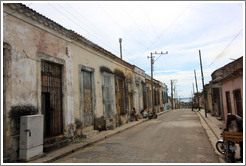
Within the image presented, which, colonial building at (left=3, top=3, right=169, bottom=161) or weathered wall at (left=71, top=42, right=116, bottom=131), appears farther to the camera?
weathered wall at (left=71, top=42, right=116, bottom=131)

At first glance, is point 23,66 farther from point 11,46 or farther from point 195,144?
point 195,144

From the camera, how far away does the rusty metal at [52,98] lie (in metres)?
7.93

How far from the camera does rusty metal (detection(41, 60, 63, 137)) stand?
7934 millimetres

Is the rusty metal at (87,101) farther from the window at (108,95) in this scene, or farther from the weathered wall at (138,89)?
the weathered wall at (138,89)

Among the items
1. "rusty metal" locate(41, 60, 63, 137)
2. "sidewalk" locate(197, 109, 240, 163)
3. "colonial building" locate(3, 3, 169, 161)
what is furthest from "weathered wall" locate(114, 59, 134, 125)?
"rusty metal" locate(41, 60, 63, 137)

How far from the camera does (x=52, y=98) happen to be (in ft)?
27.1

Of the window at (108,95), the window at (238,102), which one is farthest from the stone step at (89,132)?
the window at (238,102)

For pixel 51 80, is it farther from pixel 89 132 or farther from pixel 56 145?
pixel 89 132

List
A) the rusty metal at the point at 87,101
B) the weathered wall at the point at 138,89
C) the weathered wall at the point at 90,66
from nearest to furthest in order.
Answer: the weathered wall at the point at 90,66 → the rusty metal at the point at 87,101 → the weathered wall at the point at 138,89

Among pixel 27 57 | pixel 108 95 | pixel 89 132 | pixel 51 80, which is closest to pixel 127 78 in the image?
pixel 108 95

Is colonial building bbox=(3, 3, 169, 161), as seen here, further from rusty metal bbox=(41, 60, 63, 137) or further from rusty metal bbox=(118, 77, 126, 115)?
rusty metal bbox=(118, 77, 126, 115)

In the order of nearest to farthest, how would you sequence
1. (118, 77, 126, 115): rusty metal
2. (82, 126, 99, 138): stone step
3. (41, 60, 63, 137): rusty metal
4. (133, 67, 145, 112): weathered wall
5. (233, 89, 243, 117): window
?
(41, 60, 63, 137): rusty metal, (82, 126, 99, 138): stone step, (233, 89, 243, 117): window, (118, 77, 126, 115): rusty metal, (133, 67, 145, 112): weathered wall

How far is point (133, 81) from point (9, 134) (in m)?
14.4

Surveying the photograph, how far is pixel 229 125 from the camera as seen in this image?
18.7 ft
